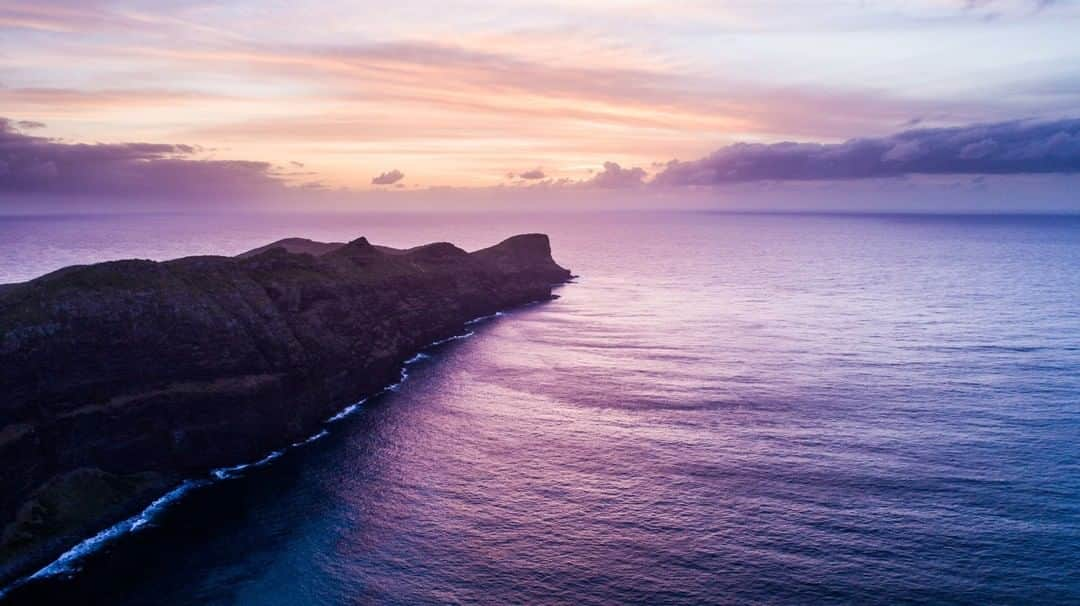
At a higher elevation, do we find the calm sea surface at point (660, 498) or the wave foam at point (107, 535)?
the calm sea surface at point (660, 498)

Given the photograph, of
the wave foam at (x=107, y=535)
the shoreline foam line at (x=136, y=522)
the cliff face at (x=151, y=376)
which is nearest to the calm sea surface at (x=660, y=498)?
the wave foam at (x=107, y=535)

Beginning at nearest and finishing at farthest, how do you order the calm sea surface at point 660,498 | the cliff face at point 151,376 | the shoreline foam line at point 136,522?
the calm sea surface at point 660,498, the shoreline foam line at point 136,522, the cliff face at point 151,376

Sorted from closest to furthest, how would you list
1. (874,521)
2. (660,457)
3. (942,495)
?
(874,521), (942,495), (660,457)

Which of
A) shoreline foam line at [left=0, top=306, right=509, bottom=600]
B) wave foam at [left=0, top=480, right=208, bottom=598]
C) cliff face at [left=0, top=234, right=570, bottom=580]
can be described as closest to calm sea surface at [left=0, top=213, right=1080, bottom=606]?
wave foam at [left=0, top=480, right=208, bottom=598]

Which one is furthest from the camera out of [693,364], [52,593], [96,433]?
[693,364]

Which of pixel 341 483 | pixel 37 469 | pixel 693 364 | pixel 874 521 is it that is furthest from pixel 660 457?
pixel 37 469

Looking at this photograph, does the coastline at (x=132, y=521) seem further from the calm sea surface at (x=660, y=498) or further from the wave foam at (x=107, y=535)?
the calm sea surface at (x=660, y=498)

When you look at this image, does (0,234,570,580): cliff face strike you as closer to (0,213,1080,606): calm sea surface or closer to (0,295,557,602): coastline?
(0,295,557,602): coastline

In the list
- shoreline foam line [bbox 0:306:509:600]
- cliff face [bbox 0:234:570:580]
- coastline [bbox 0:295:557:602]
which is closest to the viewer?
coastline [bbox 0:295:557:602]

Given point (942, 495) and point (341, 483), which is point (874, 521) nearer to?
point (942, 495)
